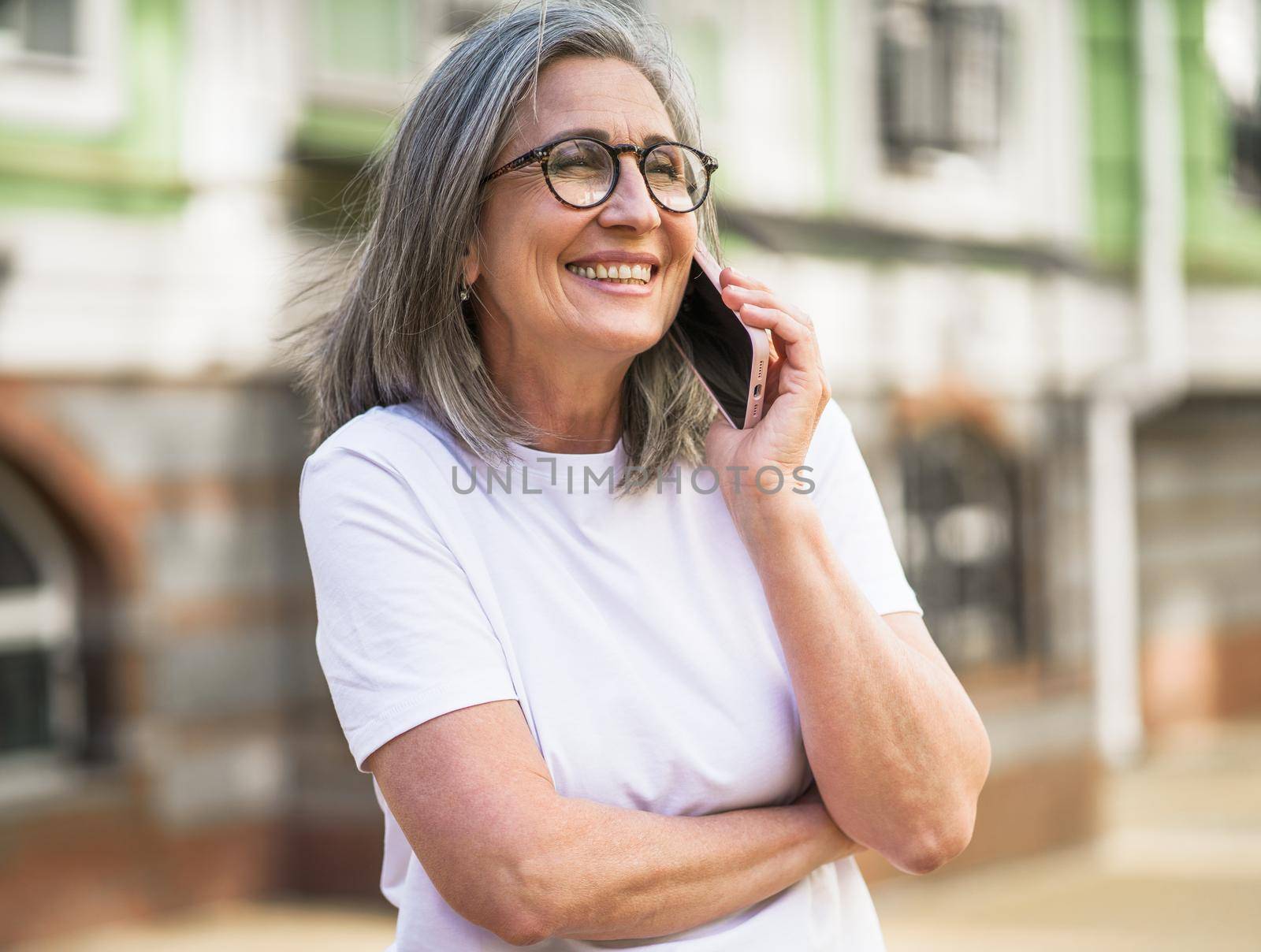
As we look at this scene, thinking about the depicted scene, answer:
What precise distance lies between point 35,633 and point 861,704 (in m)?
4.74

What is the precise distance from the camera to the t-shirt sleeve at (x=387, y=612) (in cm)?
158

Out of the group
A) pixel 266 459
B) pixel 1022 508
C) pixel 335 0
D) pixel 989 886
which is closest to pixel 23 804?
pixel 266 459

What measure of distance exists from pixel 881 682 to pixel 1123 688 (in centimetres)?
899

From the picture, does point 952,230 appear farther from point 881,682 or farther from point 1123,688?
point 881,682

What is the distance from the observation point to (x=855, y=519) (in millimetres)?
1840

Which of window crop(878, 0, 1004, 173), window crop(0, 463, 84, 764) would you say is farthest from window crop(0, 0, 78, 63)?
window crop(878, 0, 1004, 173)

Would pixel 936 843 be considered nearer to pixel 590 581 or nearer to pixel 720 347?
pixel 590 581

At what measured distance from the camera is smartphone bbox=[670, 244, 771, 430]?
179 centimetres

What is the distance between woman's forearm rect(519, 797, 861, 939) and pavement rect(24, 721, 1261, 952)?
422cm

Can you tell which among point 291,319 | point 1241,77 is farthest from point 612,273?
point 1241,77

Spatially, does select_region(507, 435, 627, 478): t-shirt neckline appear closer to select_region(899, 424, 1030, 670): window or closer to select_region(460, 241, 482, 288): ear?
select_region(460, 241, 482, 288): ear

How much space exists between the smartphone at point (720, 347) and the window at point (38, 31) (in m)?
4.39

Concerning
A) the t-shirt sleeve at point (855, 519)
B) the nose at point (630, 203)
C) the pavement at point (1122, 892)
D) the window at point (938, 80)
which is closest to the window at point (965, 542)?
the pavement at point (1122, 892)

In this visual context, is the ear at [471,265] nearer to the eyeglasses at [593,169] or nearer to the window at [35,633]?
the eyeglasses at [593,169]
